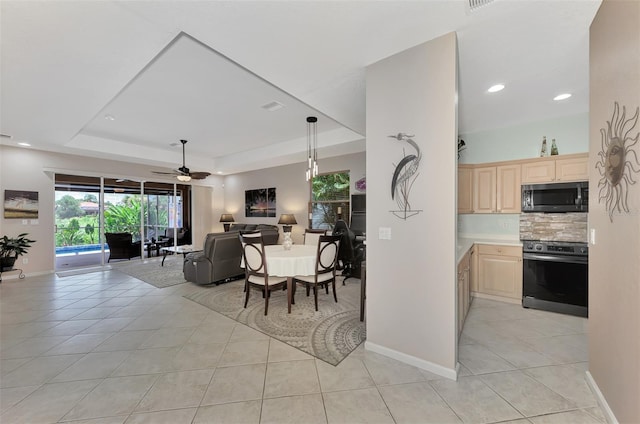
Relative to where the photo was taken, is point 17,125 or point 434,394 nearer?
point 434,394

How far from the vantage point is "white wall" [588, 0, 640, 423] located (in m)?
1.33

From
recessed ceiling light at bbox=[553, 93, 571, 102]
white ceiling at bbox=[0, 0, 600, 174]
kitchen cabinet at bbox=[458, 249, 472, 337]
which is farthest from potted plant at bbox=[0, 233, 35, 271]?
recessed ceiling light at bbox=[553, 93, 571, 102]

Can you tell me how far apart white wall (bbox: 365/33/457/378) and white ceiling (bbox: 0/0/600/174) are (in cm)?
25

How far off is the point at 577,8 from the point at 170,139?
654cm

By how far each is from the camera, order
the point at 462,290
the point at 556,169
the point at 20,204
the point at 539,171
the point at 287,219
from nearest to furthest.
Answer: the point at 462,290 → the point at 556,169 → the point at 539,171 → the point at 20,204 → the point at 287,219

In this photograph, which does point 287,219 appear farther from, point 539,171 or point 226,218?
point 539,171

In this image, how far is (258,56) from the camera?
2.21 metres

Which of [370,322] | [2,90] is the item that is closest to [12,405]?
[370,322]

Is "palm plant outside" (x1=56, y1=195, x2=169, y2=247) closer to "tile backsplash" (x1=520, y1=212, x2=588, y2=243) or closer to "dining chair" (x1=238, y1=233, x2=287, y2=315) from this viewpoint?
"dining chair" (x1=238, y1=233, x2=287, y2=315)

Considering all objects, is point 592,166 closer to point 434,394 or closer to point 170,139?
point 434,394

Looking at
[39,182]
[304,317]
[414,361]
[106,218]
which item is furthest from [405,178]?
[106,218]

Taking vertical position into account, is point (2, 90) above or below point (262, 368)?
above

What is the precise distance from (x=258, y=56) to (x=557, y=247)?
410cm

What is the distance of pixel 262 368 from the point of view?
2121 mm
